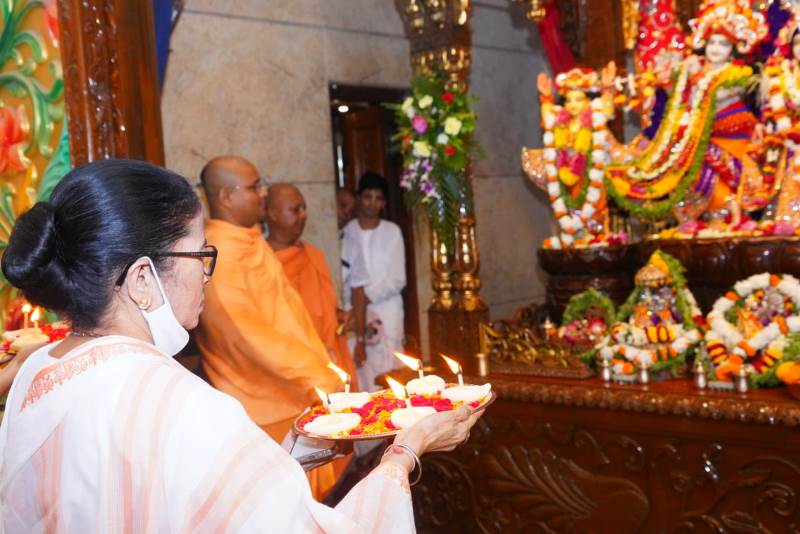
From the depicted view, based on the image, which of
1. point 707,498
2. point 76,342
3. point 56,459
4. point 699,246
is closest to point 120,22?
point 76,342

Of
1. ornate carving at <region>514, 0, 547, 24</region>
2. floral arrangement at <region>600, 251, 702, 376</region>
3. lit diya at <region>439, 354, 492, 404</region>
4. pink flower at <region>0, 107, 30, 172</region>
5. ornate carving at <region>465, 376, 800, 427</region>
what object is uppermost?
ornate carving at <region>514, 0, 547, 24</region>

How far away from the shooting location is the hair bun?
1350 mm

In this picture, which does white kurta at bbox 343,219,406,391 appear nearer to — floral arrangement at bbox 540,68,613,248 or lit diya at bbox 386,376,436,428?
floral arrangement at bbox 540,68,613,248

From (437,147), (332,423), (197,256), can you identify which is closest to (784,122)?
(437,147)

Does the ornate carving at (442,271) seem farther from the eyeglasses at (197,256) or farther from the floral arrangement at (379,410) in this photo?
the eyeglasses at (197,256)

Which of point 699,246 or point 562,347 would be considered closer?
point 562,347

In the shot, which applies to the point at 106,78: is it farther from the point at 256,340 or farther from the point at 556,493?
the point at 556,493

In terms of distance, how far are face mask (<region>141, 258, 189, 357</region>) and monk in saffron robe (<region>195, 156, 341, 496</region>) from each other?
1.76 metres

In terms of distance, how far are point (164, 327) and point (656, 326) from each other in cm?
280

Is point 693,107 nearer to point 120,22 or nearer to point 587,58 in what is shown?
point 587,58

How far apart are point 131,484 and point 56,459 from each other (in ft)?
0.49

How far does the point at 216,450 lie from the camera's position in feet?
4.17

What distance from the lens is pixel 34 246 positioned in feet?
4.43

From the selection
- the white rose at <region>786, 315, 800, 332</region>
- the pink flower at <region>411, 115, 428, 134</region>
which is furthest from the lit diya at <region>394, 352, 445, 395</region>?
the pink flower at <region>411, 115, 428, 134</region>
